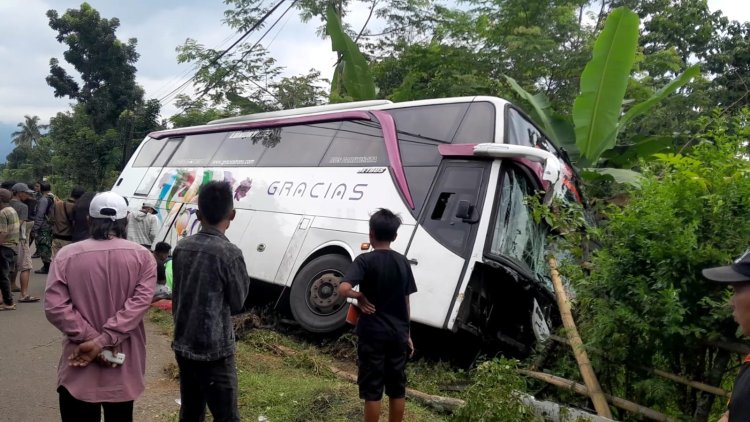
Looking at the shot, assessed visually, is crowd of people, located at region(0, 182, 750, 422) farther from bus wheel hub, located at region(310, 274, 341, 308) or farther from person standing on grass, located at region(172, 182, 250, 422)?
bus wheel hub, located at region(310, 274, 341, 308)

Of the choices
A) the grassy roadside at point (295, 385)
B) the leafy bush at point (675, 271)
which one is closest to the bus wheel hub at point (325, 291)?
the grassy roadside at point (295, 385)

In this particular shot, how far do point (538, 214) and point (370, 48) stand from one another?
14725 mm

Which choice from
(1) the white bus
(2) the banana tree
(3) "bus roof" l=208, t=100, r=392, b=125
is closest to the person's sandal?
(1) the white bus

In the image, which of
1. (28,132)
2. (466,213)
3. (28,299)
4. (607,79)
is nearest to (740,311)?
(466,213)

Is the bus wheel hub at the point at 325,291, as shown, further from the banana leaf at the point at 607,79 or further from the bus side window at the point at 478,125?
the banana leaf at the point at 607,79

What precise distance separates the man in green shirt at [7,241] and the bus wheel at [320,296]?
3.64 m

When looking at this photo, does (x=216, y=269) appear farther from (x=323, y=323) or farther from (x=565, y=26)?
(x=565, y=26)

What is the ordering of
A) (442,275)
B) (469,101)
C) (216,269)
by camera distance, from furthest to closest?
(469,101) < (442,275) < (216,269)

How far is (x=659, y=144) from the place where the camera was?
364 inches

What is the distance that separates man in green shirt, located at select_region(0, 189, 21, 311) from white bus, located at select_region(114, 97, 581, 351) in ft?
8.08

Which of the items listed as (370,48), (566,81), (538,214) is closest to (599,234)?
(538,214)

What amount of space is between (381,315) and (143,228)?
6397 millimetres

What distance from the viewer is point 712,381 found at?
3496 mm

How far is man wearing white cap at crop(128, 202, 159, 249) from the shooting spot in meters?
8.84
